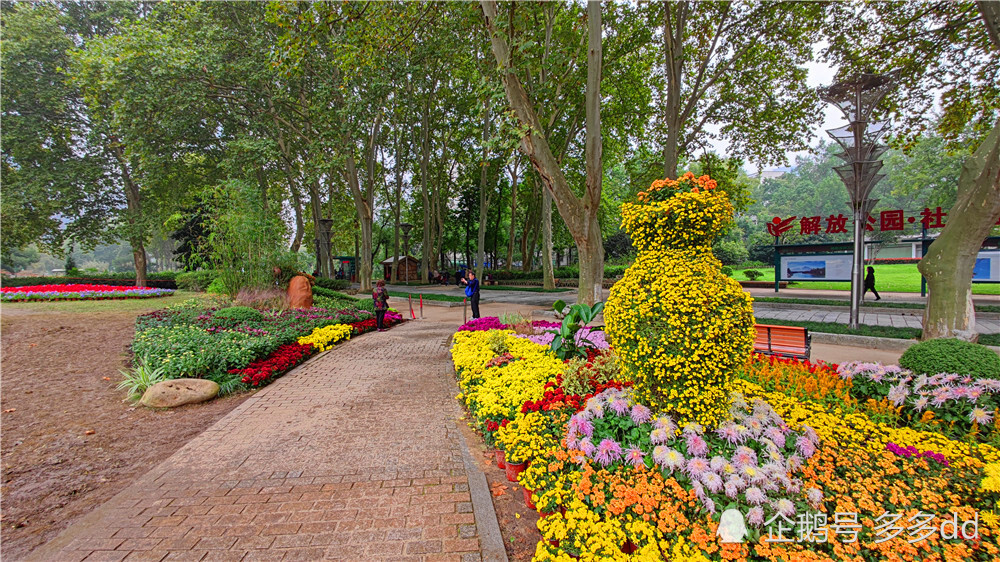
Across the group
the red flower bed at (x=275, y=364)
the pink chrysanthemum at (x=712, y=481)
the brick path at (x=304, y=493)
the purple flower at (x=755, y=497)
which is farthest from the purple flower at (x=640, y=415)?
the red flower bed at (x=275, y=364)

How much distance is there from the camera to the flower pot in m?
3.06

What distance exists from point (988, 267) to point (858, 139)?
9.51m

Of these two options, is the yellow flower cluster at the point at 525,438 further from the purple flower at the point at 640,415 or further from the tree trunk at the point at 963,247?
the tree trunk at the point at 963,247

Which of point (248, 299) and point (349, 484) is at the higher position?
point (248, 299)

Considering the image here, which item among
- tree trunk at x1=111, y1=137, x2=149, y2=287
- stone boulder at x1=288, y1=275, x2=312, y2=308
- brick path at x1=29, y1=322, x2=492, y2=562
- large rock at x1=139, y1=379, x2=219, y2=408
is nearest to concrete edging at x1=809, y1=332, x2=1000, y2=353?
brick path at x1=29, y1=322, x2=492, y2=562

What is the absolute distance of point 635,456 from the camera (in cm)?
250

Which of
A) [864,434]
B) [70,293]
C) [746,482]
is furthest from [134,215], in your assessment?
[864,434]

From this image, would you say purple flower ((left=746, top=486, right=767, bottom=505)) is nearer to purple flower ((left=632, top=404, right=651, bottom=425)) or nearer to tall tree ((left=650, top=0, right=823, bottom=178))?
purple flower ((left=632, top=404, right=651, bottom=425))

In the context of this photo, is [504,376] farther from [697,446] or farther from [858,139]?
[858,139]

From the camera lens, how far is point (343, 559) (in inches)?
90.0

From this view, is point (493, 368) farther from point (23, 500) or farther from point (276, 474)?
point (23, 500)

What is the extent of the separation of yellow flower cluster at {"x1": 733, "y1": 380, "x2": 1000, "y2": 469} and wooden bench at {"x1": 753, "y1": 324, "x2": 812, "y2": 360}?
247 cm

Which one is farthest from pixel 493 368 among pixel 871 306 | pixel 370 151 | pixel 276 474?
pixel 370 151

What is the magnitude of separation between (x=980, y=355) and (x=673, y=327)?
3.80 meters
